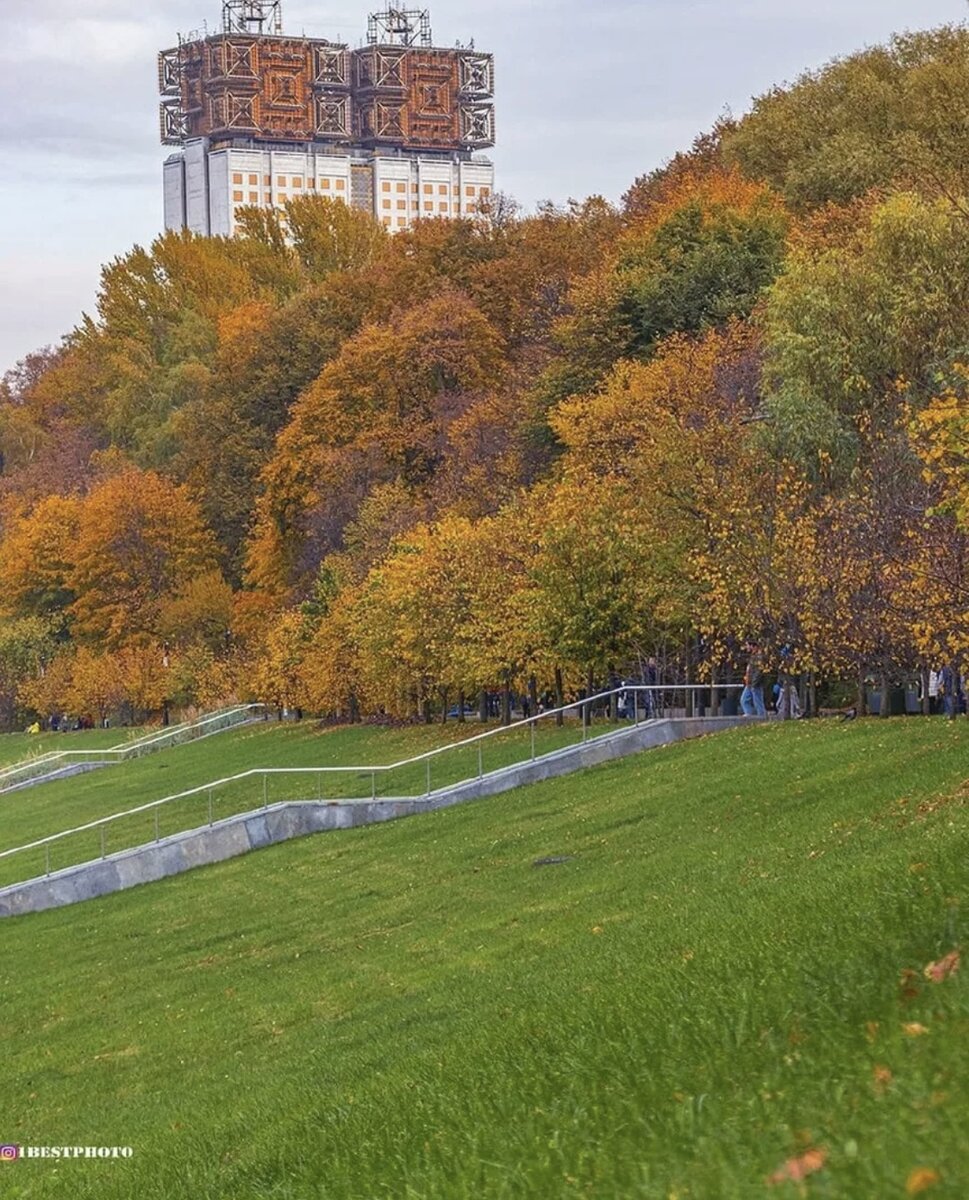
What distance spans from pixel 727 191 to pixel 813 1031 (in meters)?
60.9

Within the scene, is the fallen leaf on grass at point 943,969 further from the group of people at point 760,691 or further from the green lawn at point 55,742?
the green lawn at point 55,742

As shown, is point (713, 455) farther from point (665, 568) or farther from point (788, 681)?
point (788, 681)

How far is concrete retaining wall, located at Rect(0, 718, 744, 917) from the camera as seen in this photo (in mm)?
36312

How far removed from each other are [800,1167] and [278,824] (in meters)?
31.5

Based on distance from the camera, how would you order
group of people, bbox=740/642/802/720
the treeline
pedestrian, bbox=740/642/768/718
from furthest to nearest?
1. pedestrian, bbox=740/642/768/718
2. group of people, bbox=740/642/802/720
3. the treeline

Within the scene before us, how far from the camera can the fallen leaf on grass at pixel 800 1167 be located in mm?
7203

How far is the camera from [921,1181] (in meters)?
6.73

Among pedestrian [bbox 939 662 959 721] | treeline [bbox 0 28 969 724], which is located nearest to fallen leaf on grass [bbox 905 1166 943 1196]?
treeline [bbox 0 28 969 724]

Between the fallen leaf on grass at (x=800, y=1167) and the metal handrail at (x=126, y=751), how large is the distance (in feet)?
215

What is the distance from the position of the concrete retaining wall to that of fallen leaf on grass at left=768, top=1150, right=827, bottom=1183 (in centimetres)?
3022

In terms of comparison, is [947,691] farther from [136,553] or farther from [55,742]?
[136,553]

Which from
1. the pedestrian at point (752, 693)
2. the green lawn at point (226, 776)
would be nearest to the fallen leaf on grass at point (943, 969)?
the green lawn at point (226, 776)

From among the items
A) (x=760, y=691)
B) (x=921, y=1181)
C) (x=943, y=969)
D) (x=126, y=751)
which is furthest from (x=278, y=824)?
(x=126, y=751)

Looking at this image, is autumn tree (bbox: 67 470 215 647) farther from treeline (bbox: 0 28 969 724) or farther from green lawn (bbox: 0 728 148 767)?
green lawn (bbox: 0 728 148 767)
